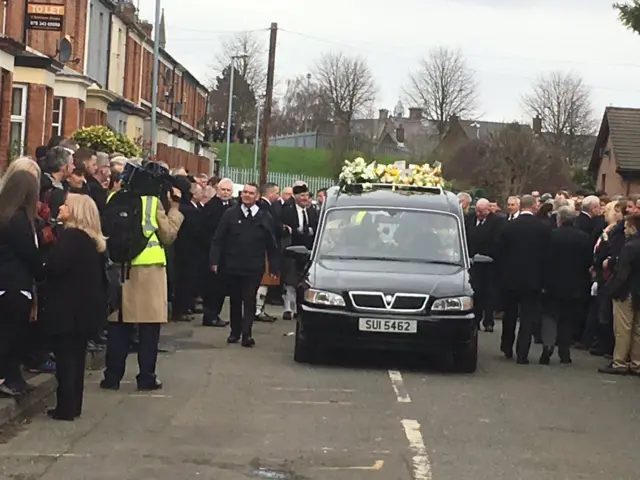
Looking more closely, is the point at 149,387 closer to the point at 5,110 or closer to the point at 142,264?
the point at 142,264

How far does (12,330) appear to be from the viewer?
9.80 m

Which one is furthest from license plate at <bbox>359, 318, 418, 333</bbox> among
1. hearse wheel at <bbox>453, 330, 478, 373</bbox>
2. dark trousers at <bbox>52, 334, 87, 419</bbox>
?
dark trousers at <bbox>52, 334, 87, 419</bbox>

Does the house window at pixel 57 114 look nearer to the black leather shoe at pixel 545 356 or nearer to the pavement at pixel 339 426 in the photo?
the pavement at pixel 339 426

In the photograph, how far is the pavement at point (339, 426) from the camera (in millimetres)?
8352

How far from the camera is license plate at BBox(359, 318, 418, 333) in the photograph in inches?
513

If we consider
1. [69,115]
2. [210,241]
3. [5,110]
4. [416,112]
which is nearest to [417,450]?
[210,241]

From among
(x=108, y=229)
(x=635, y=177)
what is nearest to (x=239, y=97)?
(x=635, y=177)

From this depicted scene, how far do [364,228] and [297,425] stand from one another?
4.95 metres

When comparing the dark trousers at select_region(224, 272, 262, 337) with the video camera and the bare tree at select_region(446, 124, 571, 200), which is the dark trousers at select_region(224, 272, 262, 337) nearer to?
the video camera

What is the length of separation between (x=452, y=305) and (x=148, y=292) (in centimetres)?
358

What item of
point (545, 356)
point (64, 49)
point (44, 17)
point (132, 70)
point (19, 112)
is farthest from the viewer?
point (132, 70)

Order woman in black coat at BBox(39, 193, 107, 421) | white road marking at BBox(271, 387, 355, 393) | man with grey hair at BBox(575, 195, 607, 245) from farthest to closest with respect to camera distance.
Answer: man with grey hair at BBox(575, 195, 607, 245) < white road marking at BBox(271, 387, 355, 393) < woman in black coat at BBox(39, 193, 107, 421)

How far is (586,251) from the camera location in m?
15.2

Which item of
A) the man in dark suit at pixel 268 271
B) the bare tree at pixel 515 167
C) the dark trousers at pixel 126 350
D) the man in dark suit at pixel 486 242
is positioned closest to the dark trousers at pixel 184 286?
the man in dark suit at pixel 268 271
